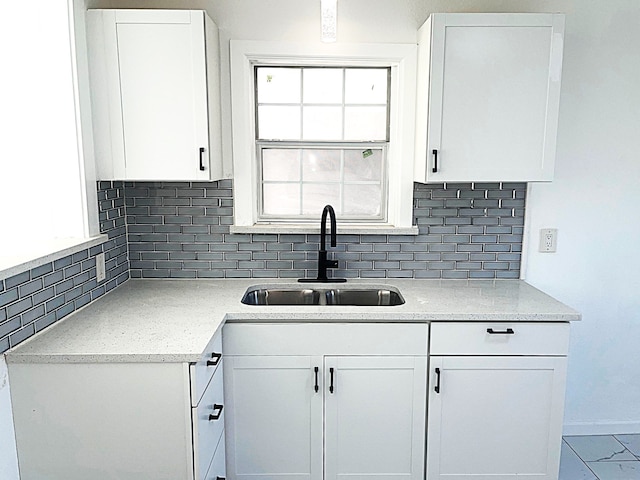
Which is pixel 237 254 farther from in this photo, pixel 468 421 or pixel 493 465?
pixel 493 465

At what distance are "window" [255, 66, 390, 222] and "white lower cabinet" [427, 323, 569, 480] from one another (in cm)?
87

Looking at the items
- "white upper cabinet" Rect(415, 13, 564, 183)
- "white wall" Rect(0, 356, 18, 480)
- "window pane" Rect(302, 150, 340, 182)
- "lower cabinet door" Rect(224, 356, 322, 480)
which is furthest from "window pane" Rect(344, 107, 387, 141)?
"white wall" Rect(0, 356, 18, 480)

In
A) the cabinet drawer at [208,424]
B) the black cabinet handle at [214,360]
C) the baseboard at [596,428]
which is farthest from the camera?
the baseboard at [596,428]

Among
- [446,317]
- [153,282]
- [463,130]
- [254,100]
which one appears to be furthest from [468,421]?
[254,100]

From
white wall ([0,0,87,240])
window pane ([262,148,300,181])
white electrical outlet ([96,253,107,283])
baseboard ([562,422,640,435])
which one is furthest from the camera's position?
baseboard ([562,422,640,435])

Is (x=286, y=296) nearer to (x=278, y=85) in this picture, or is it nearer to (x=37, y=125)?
(x=278, y=85)

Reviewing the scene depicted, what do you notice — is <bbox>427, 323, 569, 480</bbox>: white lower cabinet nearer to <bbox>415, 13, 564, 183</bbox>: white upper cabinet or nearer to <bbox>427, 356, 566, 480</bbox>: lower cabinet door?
<bbox>427, 356, 566, 480</bbox>: lower cabinet door

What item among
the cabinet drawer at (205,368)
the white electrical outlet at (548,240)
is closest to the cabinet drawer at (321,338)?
the cabinet drawer at (205,368)

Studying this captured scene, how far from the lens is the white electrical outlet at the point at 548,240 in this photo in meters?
2.58

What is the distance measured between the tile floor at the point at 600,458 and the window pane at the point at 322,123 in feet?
6.52

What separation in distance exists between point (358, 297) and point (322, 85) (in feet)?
3.55

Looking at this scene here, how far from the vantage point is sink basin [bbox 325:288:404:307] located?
251cm

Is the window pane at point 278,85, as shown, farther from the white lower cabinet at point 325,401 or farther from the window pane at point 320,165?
the white lower cabinet at point 325,401

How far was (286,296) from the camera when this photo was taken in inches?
100
